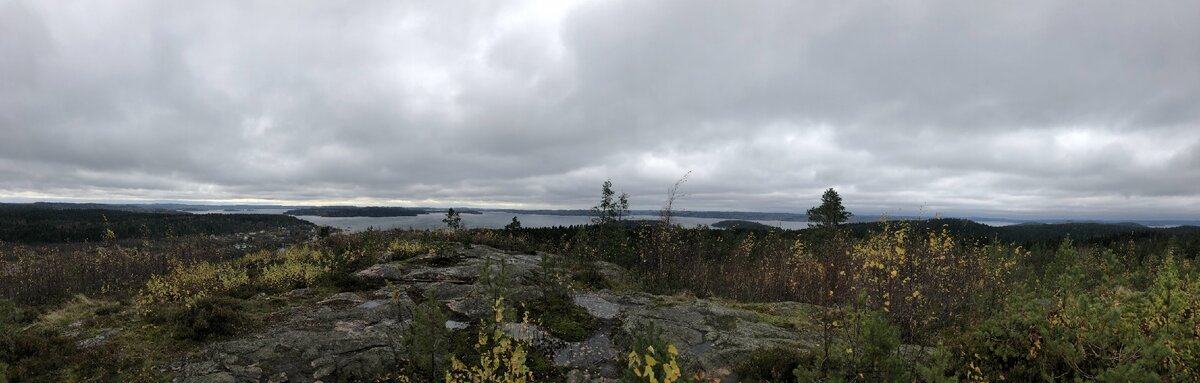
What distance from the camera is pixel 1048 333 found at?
18.0ft

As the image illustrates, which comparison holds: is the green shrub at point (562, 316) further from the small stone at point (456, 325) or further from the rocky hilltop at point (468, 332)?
the small stone at point (456, 325)

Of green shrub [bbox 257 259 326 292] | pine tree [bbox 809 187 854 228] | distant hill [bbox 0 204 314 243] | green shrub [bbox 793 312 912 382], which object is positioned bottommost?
distant hill [bbox 0 204 314 243]

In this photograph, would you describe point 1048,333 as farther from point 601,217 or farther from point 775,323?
point 601,217

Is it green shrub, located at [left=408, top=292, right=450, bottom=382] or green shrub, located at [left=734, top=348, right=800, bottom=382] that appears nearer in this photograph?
green shrub, located at [left=408, top=292, right=450, bottom=382]

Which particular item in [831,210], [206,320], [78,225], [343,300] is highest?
[831,210]

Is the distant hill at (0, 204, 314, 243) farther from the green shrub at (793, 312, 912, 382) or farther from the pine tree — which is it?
the green shrub at (793, 312, 912, 382)

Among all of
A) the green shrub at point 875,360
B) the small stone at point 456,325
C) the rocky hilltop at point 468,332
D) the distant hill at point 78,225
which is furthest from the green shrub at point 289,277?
the distant hill at point 78,225

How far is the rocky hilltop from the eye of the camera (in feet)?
22.2

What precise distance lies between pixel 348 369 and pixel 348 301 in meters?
3.98

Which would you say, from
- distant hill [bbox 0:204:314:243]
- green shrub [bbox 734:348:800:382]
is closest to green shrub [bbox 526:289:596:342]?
green shrub [bbox 734:348:800:382]

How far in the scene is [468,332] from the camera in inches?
327

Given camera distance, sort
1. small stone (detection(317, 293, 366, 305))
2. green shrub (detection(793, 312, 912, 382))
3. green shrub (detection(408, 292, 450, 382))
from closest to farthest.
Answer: green shrub (detection(793, 312, 912, 382))
green shrub (detection(408, 292, 450, 382))
small stone (detection(317, 293, 366, 305))

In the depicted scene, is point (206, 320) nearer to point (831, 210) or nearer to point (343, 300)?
point (343, 300)

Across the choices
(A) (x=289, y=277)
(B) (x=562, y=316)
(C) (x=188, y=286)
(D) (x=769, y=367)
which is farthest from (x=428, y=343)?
(C) (x=188, y=286)
